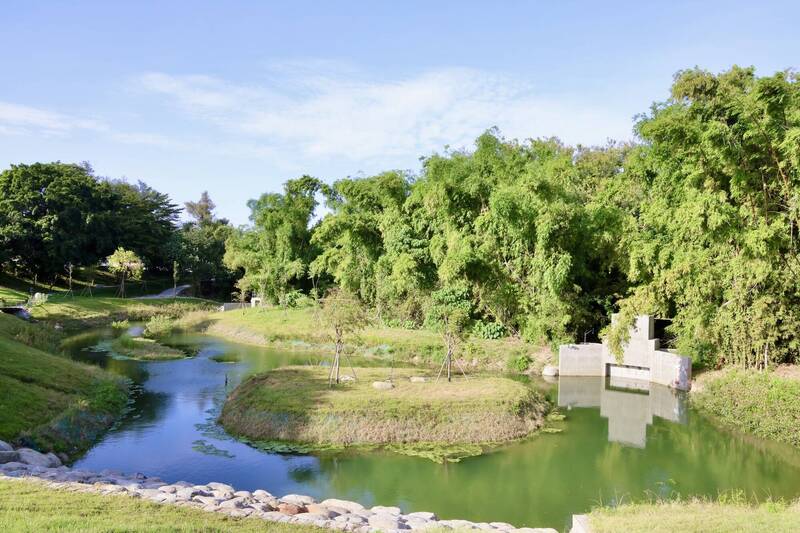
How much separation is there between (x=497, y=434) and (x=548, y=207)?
50.3 ft

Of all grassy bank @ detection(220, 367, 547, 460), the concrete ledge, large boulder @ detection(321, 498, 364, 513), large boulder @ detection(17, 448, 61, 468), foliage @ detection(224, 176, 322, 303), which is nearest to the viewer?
the concrete ledge

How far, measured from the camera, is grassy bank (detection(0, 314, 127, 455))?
1509cm

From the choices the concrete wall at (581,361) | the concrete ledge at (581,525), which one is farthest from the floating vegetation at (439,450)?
the concrete wall at (581,361)

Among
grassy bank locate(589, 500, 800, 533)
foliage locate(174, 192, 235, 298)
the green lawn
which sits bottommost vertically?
grassy bank locate(589, 500, 800, 533)

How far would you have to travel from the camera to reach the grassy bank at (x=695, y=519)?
8484 millimetres

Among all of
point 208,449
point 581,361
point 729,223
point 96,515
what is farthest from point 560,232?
point 96,515

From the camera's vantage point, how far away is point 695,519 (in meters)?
9.07

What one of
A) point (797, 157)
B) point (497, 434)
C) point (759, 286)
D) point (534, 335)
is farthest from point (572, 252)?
point (497, 434)

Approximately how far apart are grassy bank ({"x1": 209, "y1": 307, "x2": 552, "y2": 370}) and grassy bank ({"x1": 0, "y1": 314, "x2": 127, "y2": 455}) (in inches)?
343

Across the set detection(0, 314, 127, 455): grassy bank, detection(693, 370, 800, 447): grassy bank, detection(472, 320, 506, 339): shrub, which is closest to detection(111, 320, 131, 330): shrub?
detection(0, 314, 127, 455): grassy bank

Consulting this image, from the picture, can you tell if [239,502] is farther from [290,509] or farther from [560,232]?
[560,232]

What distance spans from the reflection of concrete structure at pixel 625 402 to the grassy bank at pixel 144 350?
20758mm

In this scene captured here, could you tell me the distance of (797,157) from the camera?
18922mm

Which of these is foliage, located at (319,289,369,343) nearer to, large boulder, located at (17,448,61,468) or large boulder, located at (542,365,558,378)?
large boulder, located at (17,448,61,468)
